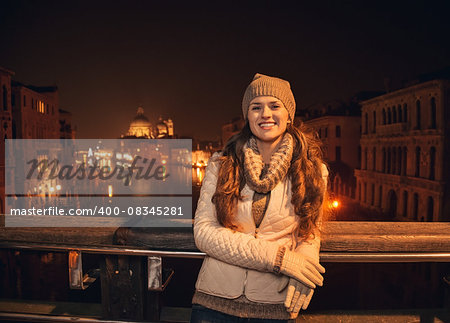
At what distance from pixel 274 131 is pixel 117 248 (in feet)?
4.09

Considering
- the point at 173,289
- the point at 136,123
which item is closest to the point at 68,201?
the point at 173,289

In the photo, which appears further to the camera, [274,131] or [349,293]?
[349,293]

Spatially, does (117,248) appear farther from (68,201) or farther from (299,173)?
(68,201)

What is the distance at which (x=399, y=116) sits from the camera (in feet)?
90.8

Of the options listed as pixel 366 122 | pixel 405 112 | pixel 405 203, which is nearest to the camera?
pixel 405 112

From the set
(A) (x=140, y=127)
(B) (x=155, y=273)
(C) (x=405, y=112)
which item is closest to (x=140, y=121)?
(A) (x=140, y=127)

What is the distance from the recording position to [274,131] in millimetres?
2262

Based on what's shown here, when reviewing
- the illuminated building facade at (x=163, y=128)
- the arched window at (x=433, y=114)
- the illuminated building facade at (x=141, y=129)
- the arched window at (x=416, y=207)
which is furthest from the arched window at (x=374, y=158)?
the illuminated building facade at (x=163, y=128)

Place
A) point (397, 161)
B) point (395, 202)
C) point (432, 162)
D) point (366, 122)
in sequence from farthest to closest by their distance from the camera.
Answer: point (366, 122)
point (395, 202)
point (397, 161)
point (432, 162)

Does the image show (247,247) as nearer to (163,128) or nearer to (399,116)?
(399,116)

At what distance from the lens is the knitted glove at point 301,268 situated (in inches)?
77.5

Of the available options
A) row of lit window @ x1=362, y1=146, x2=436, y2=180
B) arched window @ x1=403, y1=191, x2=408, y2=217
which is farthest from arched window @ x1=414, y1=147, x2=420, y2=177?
arched window @ x1=403, y1=191, x2=408, y2=217

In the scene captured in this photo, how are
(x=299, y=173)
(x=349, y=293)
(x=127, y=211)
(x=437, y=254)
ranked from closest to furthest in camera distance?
(x=299, y=173) < (x=437, y=254) < (x=349, y=293) < (x=127, y=211)

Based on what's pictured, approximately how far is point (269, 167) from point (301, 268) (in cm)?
56
